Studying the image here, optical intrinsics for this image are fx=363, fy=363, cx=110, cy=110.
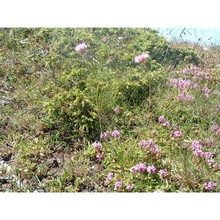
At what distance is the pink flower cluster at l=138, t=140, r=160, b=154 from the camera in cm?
302

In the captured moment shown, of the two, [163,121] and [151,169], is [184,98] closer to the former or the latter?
[163,121]

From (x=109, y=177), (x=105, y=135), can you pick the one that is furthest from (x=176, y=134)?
(x=109, y=177)

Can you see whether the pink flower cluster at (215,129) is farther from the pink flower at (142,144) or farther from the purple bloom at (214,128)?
the pink flower at (142,144)

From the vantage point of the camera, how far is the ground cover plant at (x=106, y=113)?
3004 mm

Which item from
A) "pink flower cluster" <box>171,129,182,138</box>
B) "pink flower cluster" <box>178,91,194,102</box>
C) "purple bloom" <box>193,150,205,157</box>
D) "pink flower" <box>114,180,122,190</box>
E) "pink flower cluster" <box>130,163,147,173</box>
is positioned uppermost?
Result: "pink flower cluster" <box>178,91,194,102</box>

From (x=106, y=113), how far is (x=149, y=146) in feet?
2.16

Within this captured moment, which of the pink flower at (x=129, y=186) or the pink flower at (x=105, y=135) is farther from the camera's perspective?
the pink flower at (x=105, y=135)

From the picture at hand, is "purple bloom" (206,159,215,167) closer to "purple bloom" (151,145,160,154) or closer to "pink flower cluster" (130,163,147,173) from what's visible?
"purple bloom" (151,145,160,154)

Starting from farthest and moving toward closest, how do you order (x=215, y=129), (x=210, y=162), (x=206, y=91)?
(x=206, y=91) → (x=215, y=129) → (x=210, y=162)

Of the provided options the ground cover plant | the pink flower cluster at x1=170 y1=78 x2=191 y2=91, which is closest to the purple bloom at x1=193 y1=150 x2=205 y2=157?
the ground cover plant

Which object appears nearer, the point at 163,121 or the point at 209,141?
the point at 209,141

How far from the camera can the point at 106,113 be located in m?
3.54

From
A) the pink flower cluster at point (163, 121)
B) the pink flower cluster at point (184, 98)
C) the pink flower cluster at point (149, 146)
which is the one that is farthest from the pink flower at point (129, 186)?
the pink flower cluster at point (184, 98)
